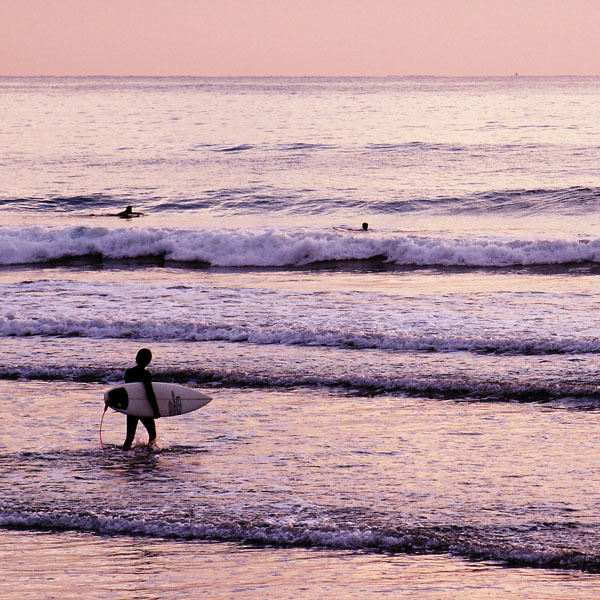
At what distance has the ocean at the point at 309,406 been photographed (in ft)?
25.4

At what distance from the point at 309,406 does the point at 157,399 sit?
2044 mm

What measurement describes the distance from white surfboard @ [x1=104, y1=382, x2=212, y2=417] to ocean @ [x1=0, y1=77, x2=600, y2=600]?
310 mm

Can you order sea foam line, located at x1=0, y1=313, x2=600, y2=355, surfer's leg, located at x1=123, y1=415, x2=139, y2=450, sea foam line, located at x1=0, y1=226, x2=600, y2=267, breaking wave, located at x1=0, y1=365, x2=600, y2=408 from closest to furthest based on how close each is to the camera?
surfer's leg, located at x1=123, y1=415, x2=139, y2=450 < breaking wave, located at x1=0, y1=365, x2=600, y2=408 < sea foam line, located at x1=0, y1=313, x2=600, y2=355 < sea foam line, located at x1=0, y1=226, x2=600, y2=267

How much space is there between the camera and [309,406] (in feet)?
40.0

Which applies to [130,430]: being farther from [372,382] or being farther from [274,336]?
[274,336]

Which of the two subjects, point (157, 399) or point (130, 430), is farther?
point (157, 399)

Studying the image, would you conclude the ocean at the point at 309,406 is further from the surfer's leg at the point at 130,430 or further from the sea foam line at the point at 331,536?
the surfer's leg at the point at 130,430

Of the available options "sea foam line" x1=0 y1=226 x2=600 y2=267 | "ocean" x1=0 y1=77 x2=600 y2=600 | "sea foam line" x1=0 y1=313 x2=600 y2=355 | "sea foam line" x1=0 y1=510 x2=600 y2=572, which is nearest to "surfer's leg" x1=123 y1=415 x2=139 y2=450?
"ocean" x1=0 y1=77 x2=600 y2=600

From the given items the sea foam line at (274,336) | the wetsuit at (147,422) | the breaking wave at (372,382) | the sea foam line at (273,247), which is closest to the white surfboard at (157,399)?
the wetsuit at (147,422)

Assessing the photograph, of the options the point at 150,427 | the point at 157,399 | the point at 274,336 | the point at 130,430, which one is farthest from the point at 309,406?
the point at 274,336

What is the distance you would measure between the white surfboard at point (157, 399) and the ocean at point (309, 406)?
0.31m

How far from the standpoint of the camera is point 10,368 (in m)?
14.3

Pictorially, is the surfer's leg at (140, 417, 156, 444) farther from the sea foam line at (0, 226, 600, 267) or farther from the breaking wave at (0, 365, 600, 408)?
the sea foam line at (0, 226, 600, 267)

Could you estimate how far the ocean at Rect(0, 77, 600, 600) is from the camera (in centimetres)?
775
